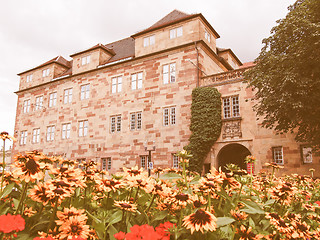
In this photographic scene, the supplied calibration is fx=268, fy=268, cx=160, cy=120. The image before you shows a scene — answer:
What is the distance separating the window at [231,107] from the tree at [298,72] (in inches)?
199

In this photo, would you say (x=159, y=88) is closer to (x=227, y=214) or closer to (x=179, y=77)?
(x=179, y=77)

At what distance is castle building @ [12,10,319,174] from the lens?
66.4ft

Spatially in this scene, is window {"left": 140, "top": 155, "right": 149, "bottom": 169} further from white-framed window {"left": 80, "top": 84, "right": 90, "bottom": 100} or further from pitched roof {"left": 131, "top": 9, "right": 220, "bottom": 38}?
→ pitched roof {"left": 131, "top": 9, "right": 220, "bottom": 38}

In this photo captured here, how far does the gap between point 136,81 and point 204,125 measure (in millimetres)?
8957

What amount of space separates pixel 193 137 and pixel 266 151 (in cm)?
535

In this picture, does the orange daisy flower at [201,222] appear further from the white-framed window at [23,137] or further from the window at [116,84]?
the white-framed window at [23,137]

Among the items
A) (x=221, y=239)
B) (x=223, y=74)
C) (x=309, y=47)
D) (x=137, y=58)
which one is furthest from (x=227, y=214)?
(x=137, y=58)

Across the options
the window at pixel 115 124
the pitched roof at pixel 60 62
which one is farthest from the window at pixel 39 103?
the window at pixel 115 124

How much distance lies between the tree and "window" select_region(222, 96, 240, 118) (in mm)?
5052

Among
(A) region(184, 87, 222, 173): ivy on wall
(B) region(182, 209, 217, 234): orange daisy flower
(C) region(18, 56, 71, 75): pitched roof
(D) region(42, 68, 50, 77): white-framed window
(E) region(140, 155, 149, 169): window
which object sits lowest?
(B) region(182, 209, 217, 234): orange daisy flower

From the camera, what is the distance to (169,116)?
75.8 ft

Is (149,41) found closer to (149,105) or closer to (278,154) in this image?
→ (149,105)

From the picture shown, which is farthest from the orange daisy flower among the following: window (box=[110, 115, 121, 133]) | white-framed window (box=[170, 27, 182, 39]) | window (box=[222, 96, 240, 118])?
window (box=[110, 115, 121, 133])

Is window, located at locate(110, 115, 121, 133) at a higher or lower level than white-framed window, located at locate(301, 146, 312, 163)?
higher
